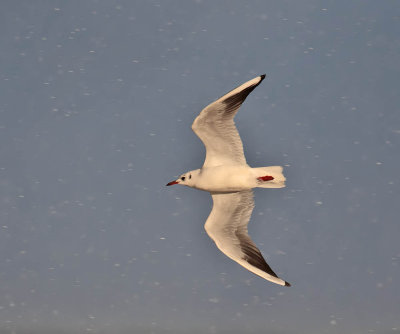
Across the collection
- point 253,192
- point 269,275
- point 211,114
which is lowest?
point 269,275

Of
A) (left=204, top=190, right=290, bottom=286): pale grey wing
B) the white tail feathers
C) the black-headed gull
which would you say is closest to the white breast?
the black-headed gull

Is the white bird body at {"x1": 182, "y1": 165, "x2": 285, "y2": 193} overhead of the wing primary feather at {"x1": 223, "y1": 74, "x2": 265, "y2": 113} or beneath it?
beneath

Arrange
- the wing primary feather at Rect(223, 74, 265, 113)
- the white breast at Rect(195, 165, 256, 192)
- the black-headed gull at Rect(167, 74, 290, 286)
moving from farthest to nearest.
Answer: the white breast at Rect(195, 165, 256, 192), the black-headed gull at Rect(167, 74, 290, 286), the wing primary feather at Rect(223, 74, 265, 113)

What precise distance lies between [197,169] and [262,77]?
251 centimetres

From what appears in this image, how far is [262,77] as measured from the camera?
33.7ft

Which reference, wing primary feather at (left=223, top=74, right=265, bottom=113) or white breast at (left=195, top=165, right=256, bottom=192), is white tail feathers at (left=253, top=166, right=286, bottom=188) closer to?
white breast at (left=195, top=165, right=256, bottom=192)

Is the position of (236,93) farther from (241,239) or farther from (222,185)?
(241,239)

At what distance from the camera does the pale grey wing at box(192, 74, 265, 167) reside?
10.7 metres

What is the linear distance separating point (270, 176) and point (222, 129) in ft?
3.71

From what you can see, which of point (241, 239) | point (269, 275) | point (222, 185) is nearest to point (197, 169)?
point (222, 185)

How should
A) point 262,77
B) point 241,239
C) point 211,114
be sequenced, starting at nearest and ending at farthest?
point 262,77
point 211,114
point 241,239

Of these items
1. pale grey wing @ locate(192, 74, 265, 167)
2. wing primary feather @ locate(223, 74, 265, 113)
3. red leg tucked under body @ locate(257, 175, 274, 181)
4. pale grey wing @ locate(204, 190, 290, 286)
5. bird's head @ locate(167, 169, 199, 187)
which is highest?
wing primary feather @ locate(223, 74, 265, 113)

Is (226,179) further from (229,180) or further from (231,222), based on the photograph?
(231,222)

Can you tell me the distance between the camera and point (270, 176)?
36.4 ft
